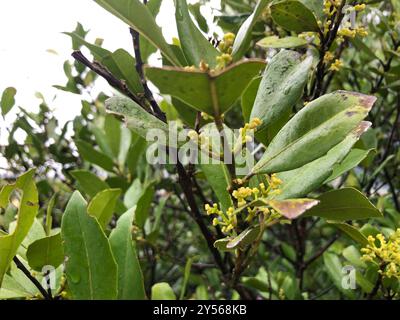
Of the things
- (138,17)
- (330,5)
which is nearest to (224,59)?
(138,17)

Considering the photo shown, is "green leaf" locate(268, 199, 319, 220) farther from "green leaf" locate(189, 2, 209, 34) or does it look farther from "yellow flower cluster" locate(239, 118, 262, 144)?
"green leaf" locate(189, 2, 209, 34)

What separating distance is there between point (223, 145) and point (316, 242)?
2257mm

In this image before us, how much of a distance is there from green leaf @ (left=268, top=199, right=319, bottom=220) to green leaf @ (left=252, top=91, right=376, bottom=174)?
11cm

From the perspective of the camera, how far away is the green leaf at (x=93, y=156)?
1623mm

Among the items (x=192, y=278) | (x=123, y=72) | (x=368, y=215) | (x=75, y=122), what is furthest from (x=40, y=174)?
(x=368, y=215)

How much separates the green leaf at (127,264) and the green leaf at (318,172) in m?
0.31

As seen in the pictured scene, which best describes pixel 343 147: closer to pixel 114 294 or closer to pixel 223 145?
pixel 223 145

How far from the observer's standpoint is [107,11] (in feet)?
2.53

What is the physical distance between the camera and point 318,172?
788mm

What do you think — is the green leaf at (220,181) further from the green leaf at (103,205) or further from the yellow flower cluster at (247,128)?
the green leaf at (103,205)

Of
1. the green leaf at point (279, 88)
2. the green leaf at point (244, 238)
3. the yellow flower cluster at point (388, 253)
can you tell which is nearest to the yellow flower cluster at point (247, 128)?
the green leaf at point (279, 88)

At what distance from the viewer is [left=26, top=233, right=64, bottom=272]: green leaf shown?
98 cm

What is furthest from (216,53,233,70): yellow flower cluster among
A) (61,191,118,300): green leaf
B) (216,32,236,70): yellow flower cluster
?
(61,191,118,300): green leaf

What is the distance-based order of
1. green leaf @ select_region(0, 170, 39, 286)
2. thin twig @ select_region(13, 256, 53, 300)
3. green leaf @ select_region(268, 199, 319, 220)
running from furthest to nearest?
thin twig @ select_region(13, 256, 53, 300) → green leaf @ select_region(0, 170, 39, 286) → green leaf @ select_region(268, 199, 319, 220)
